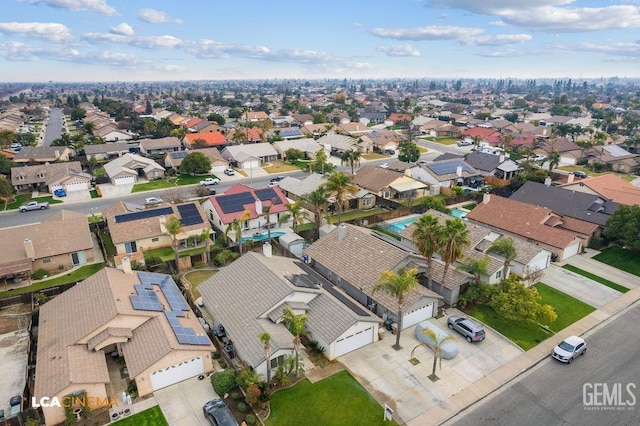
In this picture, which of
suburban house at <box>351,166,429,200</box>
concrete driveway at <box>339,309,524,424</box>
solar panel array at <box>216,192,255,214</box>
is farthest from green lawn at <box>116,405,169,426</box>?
suburban house at <box>351,166,429,200</box>

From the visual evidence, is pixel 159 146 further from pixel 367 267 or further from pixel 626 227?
pixel 626 227

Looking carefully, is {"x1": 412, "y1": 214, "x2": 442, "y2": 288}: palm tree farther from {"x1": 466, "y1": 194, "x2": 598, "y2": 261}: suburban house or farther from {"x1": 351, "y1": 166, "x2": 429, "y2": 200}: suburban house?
{"x1": 351, "y1": 166, "x2": 429, "y2": 200}: suburban house

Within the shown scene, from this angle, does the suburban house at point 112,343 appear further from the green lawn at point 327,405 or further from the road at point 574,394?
the road at point 574,394

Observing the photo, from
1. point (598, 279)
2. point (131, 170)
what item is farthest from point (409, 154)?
point (131, 170)

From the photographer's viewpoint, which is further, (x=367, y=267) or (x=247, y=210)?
(x=247, y=210)

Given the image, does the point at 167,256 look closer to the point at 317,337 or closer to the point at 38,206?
the point at 317,337

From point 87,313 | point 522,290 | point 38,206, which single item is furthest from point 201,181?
point 522,290

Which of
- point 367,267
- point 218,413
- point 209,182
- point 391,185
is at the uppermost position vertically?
point 391,185
